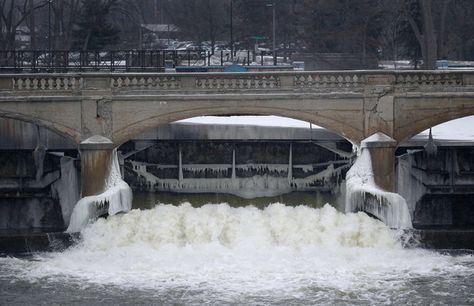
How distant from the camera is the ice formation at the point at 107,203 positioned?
2936cm

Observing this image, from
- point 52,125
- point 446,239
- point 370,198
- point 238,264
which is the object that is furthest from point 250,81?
point 446,239

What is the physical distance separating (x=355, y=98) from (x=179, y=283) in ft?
30.2

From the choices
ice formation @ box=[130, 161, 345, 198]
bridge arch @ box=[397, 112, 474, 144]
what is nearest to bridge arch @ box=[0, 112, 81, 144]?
ice formation @ box=[130, 161, 345, 198]

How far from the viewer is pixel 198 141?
113 feet

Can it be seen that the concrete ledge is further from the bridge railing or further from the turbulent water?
the bridge railing

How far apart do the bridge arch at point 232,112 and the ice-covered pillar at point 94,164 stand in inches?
23.9

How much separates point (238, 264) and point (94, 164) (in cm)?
630

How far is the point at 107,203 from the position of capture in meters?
29.9

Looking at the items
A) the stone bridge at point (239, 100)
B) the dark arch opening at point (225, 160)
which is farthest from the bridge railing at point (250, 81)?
the dark arch opening at point (225, 160)

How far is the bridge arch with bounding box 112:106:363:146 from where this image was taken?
30719mm

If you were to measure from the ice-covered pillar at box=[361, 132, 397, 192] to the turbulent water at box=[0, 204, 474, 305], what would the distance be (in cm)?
166

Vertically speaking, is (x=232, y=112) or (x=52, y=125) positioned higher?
(x=232, y=112)

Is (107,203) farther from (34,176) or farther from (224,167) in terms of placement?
(224,167)

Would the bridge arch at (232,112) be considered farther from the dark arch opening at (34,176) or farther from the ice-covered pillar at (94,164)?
the dark arch opening at (34,176)
